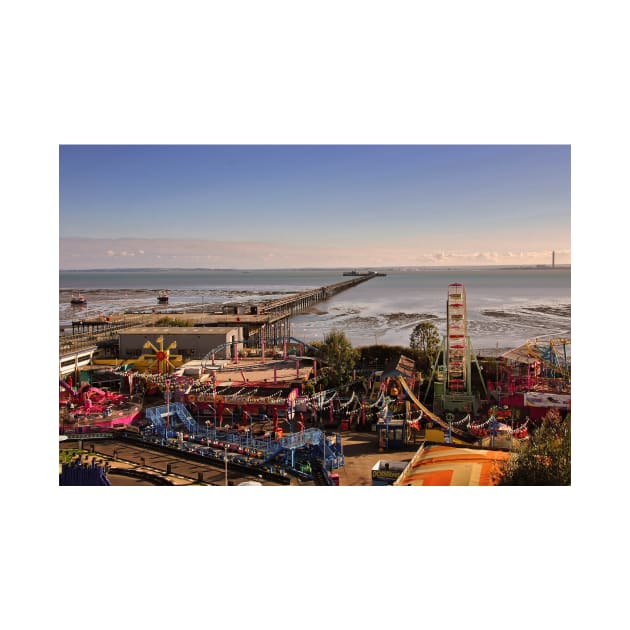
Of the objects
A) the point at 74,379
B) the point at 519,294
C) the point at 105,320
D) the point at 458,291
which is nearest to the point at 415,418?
the point at 458,291

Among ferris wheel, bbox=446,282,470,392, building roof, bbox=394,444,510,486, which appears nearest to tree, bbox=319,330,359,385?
ferris wheel, bbox=446,282,470,392

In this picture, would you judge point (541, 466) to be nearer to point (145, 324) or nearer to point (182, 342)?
point (182, 342)

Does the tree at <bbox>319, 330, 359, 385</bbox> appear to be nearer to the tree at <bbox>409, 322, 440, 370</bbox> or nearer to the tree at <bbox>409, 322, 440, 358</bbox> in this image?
the tree at <bbox>409, 322, 440, 370</bbox>

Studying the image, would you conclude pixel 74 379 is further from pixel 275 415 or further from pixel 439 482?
pixel 439 482

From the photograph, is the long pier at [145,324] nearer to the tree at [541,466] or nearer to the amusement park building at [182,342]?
the amusement park building at [182,342]

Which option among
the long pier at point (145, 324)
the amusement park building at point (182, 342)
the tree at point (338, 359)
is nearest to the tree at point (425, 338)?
the tree at point (338, 359)

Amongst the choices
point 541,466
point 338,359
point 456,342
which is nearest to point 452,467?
point 541,466
